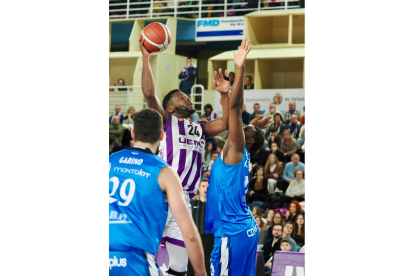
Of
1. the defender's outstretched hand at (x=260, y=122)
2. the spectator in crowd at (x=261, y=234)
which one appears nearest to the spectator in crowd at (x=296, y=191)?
the spectator in crowd at (x=261, y=234)

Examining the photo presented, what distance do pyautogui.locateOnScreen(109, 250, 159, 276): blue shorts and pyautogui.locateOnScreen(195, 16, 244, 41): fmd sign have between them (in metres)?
12.3

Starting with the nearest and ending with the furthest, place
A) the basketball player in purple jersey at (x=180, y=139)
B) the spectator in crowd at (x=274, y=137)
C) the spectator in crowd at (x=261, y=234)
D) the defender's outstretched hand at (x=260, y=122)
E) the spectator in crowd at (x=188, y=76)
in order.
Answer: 1. the basketball player in purple jersey at (x=180, y=139)
2. the defender's outstretched hand at (x=260, y=122)
3. the spectator in crowd at (x=261, y=234)
4. the spectator in crowd at (x=274, y=137)
5. the spectator in crowd at (x=188, y=76)

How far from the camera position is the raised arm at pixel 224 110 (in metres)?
4.42

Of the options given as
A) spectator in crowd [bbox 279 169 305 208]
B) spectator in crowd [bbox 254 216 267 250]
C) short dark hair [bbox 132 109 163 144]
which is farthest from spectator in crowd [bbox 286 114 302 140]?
short dark hair [bbox 132 109 163 144]

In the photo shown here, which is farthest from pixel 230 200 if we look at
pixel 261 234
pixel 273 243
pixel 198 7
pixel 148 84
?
pixel 198 7

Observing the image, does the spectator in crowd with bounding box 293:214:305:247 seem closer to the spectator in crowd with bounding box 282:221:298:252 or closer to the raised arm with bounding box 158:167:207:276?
the spectator in crowd with bounding box 282:221:298:252

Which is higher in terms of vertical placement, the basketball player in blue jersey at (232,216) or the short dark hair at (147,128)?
the short dark hair at (147,128)

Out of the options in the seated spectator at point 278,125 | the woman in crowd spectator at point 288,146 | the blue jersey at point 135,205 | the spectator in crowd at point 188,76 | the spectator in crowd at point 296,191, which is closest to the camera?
the blue jersey at point 135,205

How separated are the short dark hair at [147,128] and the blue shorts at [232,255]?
1.39 m

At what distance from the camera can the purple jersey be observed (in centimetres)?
490

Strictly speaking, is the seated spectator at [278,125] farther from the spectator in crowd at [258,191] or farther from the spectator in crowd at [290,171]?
the spectator in crowd at [258,191]
